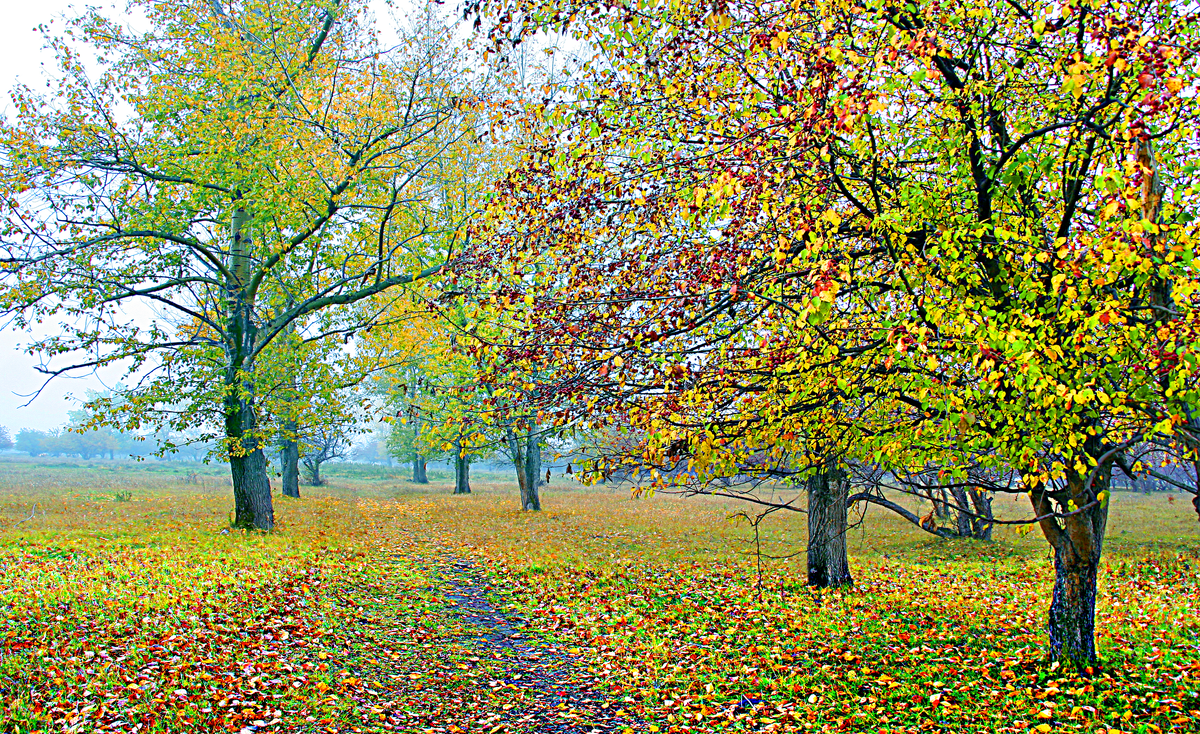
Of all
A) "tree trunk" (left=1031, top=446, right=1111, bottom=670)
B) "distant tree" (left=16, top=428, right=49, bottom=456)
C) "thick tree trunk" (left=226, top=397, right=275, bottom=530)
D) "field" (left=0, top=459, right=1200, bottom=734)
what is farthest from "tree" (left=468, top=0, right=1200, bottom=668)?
"distant tree" (left=16, top=428, right=49, bottom=456)

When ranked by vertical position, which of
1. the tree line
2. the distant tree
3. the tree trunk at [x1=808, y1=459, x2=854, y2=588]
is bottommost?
the distant tree

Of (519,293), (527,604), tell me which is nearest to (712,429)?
(519,293)

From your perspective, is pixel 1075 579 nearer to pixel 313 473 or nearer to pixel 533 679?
pixel 533 679

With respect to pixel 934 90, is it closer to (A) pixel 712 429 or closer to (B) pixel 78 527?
(A) pixel 712 429

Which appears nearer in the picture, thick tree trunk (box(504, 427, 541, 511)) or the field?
the field

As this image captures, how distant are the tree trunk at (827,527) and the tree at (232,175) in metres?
9.05

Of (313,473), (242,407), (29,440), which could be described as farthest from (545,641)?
(29,440)

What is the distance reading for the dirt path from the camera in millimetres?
6691

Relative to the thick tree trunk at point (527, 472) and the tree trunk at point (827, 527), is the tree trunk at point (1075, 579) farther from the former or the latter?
the thick tree trunk at point (527, 472)

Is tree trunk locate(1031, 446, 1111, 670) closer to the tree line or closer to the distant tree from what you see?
the tree line

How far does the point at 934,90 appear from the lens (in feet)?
21.3

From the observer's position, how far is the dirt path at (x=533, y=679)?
6.69 metres

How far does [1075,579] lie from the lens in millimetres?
7152

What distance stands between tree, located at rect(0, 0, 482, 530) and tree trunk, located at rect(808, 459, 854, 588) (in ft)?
29.7
